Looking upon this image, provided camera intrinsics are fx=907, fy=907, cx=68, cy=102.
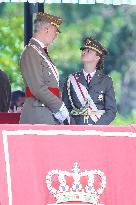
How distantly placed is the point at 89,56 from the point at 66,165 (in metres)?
1.67

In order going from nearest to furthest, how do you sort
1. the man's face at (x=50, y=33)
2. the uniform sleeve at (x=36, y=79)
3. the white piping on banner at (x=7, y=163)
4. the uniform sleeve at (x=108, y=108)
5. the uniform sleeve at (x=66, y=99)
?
the white piping on banner at (x=7, y=163), the uniform sleeve at (x=36, y=79), the man's face at (x=50, y=33), the uniform sleeve at (x=108, y=108), the uniform sleeve at (x=66, y=99)

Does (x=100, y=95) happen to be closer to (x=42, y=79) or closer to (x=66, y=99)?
(x=66, y=99)

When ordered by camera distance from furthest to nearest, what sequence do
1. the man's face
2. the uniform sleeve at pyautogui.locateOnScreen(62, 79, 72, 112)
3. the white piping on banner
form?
1. the uniform sleeve at pyautogui.locateOnScreen(62, 79, 72, 112)
2. the man's face
3. the white piping on banner

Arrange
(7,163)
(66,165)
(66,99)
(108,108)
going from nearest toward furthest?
(7,163) < (66,165) < (108,108) < (66,99)

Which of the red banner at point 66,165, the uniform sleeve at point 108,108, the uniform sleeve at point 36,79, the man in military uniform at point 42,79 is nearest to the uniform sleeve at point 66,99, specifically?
the uniform sleeve at point 108,108

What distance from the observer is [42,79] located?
7.12 metres

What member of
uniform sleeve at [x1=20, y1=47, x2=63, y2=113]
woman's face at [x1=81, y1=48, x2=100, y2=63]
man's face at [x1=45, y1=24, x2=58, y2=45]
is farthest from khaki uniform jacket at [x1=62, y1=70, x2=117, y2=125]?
man's face at [x1=45, y1=24, x2=58, y2=45]

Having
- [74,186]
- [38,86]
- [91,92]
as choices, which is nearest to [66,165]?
[74,186]

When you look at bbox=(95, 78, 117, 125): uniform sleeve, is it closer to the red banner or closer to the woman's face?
the woman's face

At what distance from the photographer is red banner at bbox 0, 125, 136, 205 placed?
20.5 ft

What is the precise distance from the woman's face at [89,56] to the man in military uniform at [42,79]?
533 mm

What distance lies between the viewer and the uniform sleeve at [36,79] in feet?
23.1

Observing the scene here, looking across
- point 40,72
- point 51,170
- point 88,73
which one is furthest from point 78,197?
point 88,73

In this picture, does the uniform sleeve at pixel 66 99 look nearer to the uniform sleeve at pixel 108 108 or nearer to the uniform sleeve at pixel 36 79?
the uniform sleeve at pixel 108 108
